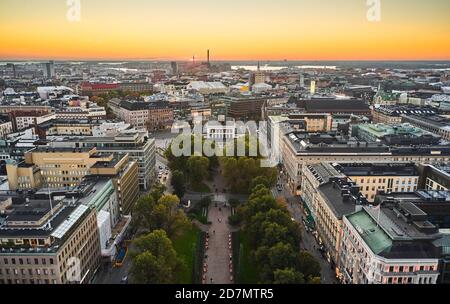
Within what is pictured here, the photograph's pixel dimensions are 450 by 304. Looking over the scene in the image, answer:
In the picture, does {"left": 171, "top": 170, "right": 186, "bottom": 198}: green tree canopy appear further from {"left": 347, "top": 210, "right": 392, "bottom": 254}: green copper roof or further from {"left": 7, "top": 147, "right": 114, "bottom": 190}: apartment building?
{"left": 347, "top": 210, "right": 392, "bottom": 254}: green copper roof

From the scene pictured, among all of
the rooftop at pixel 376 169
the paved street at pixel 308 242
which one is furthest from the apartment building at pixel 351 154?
the rooftop at pixel 376 169

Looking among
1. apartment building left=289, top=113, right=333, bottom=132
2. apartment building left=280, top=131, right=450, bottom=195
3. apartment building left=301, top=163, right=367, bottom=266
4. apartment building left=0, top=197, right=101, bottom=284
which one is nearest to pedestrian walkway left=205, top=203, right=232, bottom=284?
apartment building left=301, top=163, right=367, bottom=266

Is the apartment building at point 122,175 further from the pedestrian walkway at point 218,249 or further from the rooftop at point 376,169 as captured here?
the rooftop at point 376,169

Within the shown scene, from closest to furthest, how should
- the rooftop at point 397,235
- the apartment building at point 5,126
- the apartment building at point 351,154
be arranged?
the rooftop at point 397,235
the apartment building at point 351,154
the apartment building at point 5,126

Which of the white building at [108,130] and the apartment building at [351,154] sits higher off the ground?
the white building at [108,130]

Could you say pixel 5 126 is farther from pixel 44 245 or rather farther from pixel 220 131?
pixel 44 245

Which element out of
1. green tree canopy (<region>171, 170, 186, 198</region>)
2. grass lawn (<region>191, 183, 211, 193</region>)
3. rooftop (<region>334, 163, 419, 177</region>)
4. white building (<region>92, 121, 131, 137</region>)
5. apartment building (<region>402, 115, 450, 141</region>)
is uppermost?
white building (<region>92, 121, 131, 137</region>)

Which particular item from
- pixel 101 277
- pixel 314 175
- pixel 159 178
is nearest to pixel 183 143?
pixel 159 178
